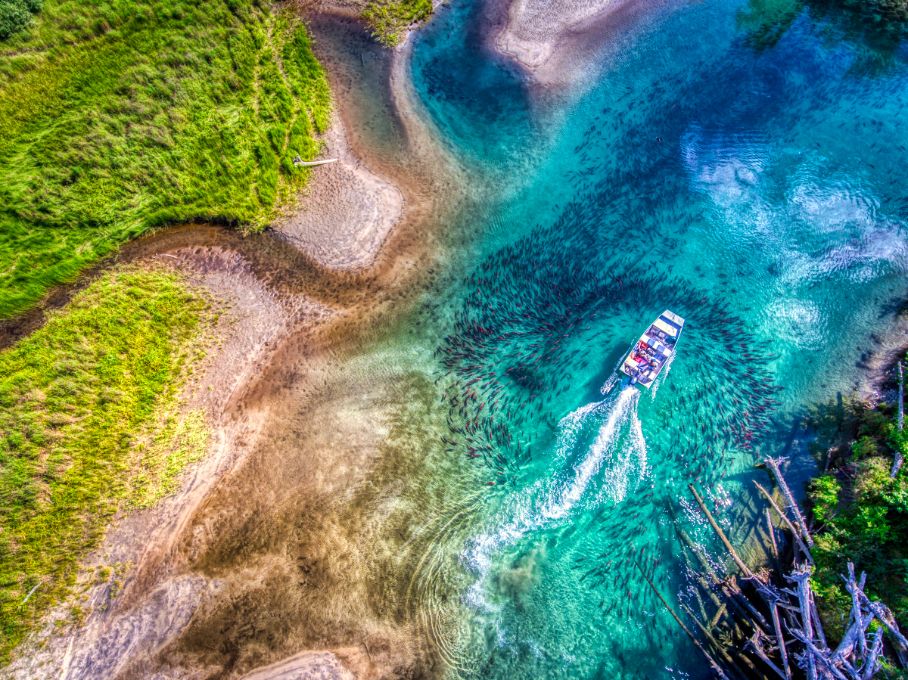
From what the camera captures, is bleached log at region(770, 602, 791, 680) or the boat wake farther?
the boat wake

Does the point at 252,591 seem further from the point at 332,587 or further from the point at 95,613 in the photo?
the point at 95,613

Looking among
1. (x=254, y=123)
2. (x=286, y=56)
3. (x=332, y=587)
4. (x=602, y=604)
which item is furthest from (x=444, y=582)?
(x=286, y=56)

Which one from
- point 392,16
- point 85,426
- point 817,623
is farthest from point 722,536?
point 392,16

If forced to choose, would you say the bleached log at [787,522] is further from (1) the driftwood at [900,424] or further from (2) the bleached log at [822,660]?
(1) the driftwood at [900,424]

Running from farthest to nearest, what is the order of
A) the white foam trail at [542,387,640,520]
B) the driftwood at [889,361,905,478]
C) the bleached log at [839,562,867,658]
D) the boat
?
the boat → the white foam trail at [542,387,640,520] → the driftwood at [889,361,905,478] → the bleached log at [839,562,867,658]

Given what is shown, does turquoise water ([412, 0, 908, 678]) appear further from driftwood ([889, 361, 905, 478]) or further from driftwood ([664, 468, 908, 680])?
driftwood ([889, 361, 905, 478])

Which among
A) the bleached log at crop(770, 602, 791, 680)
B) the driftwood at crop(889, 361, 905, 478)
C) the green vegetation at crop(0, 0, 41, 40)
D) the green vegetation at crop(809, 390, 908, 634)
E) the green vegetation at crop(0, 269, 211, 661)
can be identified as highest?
the green vegetation at crop(0, 0, 41, 40)

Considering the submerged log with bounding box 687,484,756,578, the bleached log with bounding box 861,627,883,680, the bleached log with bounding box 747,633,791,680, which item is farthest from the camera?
the submerged log with bounding box 687,484,756,578

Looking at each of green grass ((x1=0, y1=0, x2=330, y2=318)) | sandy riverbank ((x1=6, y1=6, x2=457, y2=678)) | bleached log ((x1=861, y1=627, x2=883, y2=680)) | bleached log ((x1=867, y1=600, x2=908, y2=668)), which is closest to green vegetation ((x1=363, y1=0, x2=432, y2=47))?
sandy riverbank ((x1=6, y1=6, x2=457, y2=678))
